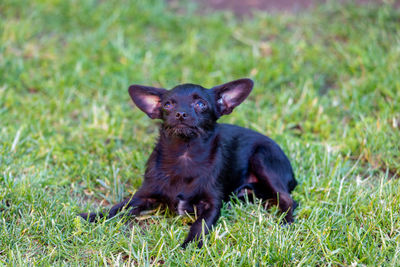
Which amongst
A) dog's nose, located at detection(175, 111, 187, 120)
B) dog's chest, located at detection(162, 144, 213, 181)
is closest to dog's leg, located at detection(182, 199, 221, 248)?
dog's chest, located at detection(162, 144, 213, 181)

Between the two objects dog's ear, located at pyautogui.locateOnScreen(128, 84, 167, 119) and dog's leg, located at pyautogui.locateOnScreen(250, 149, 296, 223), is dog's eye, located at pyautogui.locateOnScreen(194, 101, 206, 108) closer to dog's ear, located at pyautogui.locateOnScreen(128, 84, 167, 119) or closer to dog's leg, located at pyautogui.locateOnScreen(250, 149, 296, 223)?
dog's ear, located at pyautogui.locateOnScreen(128, 84, 167, 119)

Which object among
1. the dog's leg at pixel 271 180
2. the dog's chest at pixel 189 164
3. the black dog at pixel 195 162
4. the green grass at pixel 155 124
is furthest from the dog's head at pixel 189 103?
the green grass at pixel 155 124

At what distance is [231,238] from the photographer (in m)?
3.57

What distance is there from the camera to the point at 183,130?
368 centimetres

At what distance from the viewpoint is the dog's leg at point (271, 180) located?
3984mm

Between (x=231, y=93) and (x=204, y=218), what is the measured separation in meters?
0.99

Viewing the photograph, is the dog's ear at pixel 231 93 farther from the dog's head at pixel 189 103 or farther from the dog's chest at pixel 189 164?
the dog's chest at pixel 189 164

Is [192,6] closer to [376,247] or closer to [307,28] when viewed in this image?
[307,28]

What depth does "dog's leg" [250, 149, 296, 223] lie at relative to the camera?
398cm

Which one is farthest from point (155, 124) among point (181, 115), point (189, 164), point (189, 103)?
point (181, 115)

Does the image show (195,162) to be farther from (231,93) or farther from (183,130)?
(231,93)

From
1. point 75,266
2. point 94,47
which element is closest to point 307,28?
point 94,47

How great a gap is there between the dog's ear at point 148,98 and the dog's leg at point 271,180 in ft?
2.94

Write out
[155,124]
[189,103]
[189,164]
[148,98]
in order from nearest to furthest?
[189,103] < [189,164] < [148,98] < [155,124]
